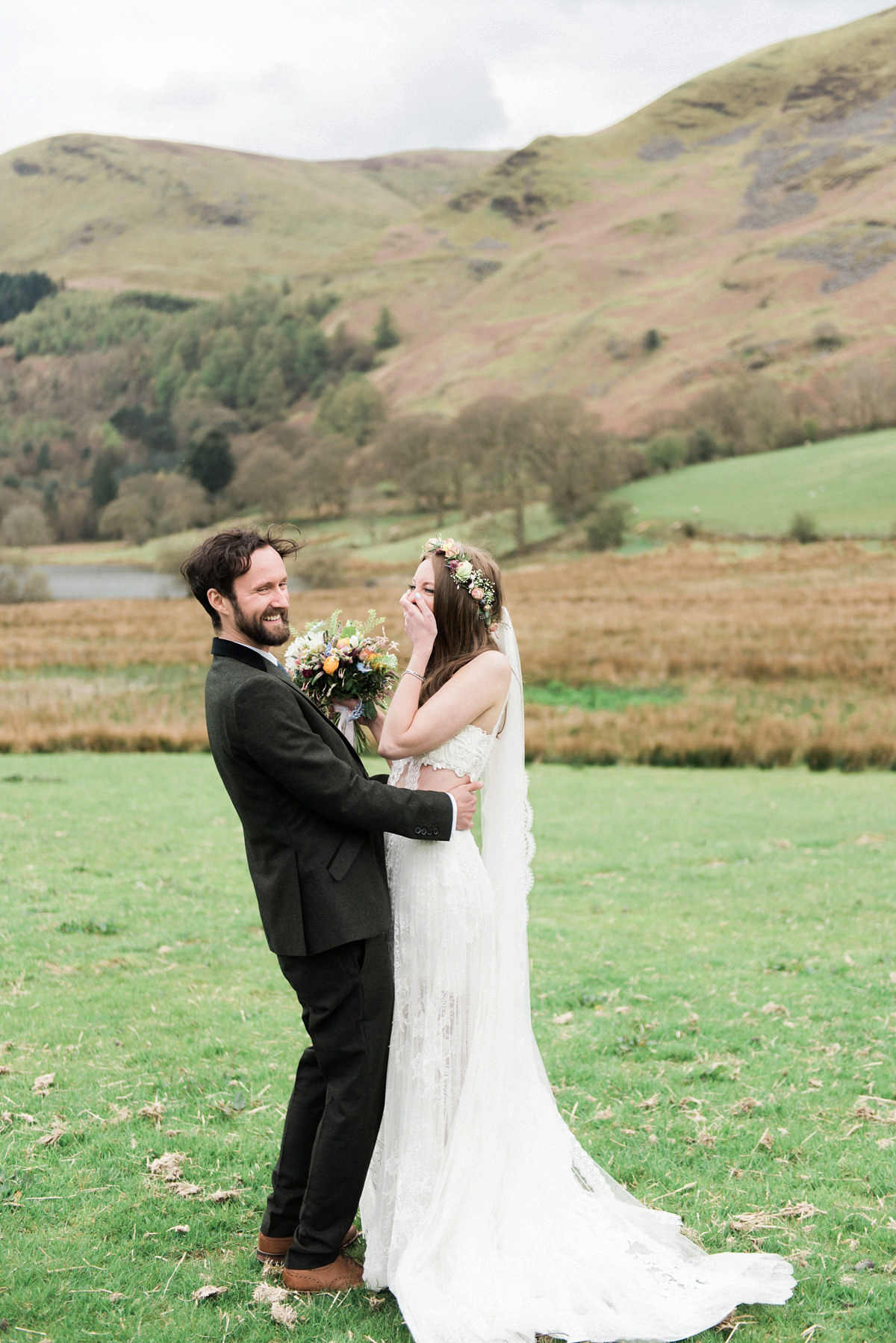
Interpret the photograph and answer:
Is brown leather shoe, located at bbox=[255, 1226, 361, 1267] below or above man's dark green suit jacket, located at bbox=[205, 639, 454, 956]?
below

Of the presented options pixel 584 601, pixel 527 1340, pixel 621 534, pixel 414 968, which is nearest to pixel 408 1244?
pixel 527 1340

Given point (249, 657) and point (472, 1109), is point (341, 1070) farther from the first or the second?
point (249, 657)

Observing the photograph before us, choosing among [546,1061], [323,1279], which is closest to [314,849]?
[323,1279]

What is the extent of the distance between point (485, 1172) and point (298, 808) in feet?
5.41

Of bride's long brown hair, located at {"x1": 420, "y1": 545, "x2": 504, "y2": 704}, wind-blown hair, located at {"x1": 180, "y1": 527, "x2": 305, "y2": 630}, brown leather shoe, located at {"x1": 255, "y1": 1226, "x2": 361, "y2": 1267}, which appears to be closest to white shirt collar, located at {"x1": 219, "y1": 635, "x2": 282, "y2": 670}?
wind-blown hair, located at {"x1": 180, "y1": 527, "x2": 305, "y2": 630}

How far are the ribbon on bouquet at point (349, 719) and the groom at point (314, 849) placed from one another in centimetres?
29

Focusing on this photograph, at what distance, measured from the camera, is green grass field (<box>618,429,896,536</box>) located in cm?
6669

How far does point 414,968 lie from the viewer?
411 cm

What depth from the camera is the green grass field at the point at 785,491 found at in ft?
219

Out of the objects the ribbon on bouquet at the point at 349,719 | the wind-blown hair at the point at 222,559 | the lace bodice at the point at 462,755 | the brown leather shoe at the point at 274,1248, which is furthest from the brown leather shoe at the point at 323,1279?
the wind-blown hair at the point at 222,559

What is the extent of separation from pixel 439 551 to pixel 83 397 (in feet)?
670

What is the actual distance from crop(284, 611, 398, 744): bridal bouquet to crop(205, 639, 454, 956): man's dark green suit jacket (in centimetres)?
26

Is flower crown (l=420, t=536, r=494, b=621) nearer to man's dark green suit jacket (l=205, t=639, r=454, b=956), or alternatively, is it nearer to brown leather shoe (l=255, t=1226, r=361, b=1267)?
man's dark green suit jacket (l=205, t=639, r=454, b=956)

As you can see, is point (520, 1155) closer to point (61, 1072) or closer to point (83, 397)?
point (61, 1072)
